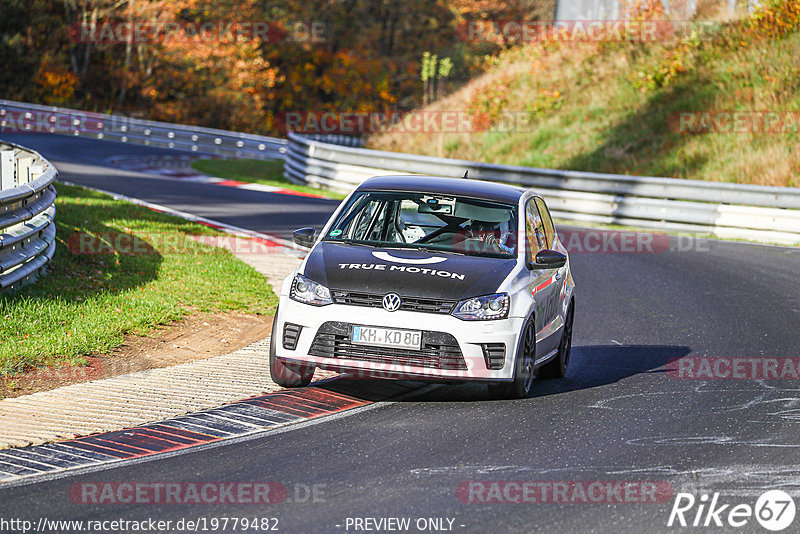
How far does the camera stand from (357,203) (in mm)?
9625

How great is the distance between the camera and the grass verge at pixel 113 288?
9602 millimetres

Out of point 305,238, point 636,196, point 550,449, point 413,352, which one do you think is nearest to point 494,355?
point 413,352

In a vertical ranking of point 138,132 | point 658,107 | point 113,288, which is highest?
point 658,107

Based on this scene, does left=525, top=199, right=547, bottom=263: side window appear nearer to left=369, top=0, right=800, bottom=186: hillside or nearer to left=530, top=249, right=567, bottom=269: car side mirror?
left=530, top=249, right=567, bottom=269: car side mirror

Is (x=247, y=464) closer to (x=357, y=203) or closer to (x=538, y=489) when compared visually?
(x=538, y=489)

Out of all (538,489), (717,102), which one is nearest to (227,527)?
(538,489)

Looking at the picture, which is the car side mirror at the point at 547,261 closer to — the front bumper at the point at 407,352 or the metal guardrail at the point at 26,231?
the front bumper at the point at 407,352

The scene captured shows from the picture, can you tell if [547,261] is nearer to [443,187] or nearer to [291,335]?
[443,187]

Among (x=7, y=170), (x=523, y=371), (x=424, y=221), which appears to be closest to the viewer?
(x=523, y=371)

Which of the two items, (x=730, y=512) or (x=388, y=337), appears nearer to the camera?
(x=730, y=512)

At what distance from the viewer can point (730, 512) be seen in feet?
19.7

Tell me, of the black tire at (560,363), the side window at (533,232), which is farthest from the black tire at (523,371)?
the black tire at (560,363)

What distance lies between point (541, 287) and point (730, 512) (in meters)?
3.39

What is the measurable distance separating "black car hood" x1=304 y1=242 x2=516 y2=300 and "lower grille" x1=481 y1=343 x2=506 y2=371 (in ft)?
1.31
